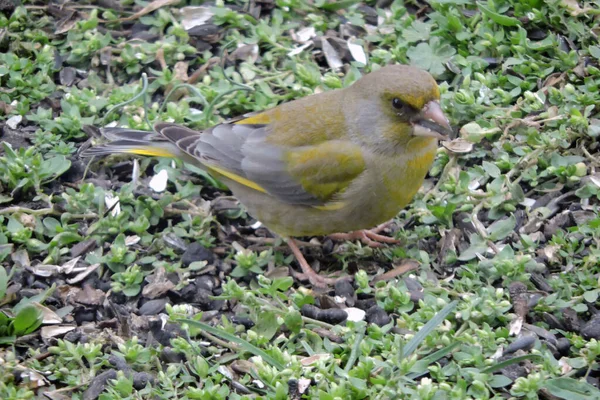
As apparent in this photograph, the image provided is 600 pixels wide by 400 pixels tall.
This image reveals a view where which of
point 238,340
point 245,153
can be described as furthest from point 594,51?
point 238,340

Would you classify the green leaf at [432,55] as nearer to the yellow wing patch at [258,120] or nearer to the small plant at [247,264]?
the yellow wing patch at [258,120]

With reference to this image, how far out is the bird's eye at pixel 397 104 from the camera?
172 inches

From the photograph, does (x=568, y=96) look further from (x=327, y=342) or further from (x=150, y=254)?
(x=150, y=254)

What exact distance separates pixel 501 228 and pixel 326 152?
0.98m

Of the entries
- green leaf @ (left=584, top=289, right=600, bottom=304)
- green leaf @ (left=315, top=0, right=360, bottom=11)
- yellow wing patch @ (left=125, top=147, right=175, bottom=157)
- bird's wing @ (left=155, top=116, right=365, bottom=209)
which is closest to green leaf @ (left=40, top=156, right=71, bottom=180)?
yellow wing patch @ (left=125, top=147, right=175, bottom=157)

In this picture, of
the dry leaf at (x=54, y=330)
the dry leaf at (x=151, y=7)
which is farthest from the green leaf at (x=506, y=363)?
the dry leaf at (x=151, y=7)

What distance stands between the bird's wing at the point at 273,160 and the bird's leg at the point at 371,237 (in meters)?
0.42

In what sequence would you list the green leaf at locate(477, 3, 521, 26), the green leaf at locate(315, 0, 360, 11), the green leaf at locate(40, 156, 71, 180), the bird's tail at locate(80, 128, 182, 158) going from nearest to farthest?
1. the bird's tail at locate(80, 128, 182, 158)
2. the green leaf at locate(40, 156, 71, 180)
3. the green leaf at locate(477, 3, 521, 26)
4. the green leaf at locate(315, 0, 360, 11)

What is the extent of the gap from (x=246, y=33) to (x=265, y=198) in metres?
1.82

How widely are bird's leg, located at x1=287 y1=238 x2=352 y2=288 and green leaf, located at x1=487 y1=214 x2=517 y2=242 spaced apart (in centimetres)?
76

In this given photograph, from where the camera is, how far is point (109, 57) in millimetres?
5988

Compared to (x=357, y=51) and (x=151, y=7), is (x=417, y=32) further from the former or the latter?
(x=151, y=7)

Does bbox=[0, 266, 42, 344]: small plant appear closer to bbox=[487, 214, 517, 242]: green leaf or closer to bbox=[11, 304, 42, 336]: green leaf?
bbox=[11, 304, 42, 336]: green leaf

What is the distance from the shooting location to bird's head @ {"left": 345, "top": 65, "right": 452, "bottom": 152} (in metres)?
4.30
